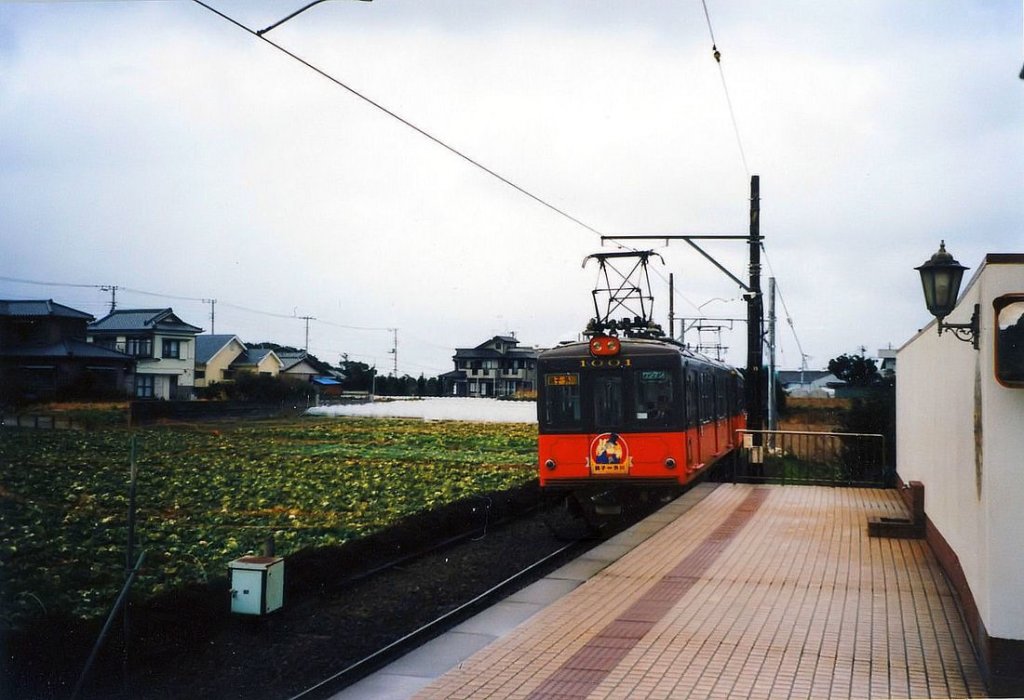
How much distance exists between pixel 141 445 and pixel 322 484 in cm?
654

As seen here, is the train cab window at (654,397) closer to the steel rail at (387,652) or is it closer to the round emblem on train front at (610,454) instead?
the round emblem on train front at (610,454)

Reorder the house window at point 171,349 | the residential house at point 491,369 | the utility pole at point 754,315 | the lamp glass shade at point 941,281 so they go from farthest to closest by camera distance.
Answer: the utility pole at point 754,315
the residential house at point 491,369
the house window at point 171,349
the lamp glass shade at point 941,281

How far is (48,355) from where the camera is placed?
6078 mm

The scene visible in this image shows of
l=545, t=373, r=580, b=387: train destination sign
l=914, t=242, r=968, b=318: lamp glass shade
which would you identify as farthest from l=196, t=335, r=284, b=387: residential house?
l=914, t=242, r=968, b=318: lamp glass shade

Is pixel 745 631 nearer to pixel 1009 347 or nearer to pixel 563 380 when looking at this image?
pixel 1009 347

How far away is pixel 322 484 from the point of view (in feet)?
48.0

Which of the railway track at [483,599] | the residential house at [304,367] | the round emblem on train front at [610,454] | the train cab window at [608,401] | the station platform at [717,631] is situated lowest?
the railway track at [483,599]

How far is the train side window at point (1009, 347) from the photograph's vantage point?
4828 millimetres

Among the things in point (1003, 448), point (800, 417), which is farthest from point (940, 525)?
point (800, 417)

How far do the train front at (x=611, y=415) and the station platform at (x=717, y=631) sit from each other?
972mm

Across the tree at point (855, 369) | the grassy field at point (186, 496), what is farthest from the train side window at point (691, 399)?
the tree at point (855, 369)

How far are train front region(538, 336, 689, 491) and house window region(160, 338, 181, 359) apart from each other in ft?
16.5

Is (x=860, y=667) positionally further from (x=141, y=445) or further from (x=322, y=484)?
(x=322, y=484)

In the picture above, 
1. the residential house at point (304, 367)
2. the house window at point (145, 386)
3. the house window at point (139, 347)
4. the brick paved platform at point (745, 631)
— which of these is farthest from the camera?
the residential house at point (304, 367)
